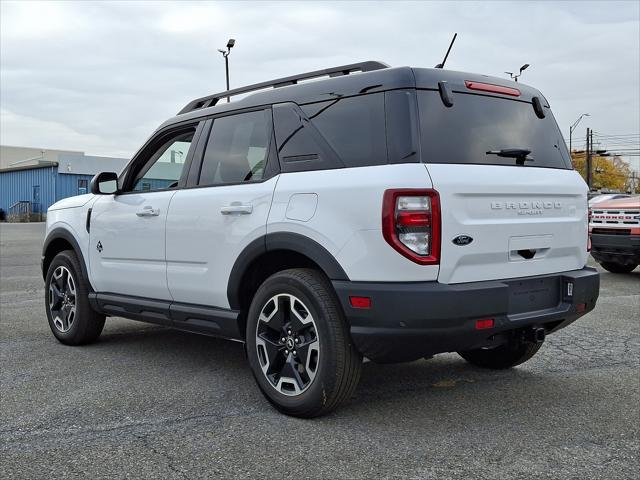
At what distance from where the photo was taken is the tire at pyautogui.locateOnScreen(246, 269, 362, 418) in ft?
12.0

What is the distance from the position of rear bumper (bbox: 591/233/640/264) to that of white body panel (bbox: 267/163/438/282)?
8.57m

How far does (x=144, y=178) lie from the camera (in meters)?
5.45

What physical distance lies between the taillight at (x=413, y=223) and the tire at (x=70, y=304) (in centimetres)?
336

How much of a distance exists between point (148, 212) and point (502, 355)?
112 inches

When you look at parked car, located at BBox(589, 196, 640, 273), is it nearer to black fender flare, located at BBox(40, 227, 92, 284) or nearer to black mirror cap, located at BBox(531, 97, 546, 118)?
black mirror cap, located at BBox(531, 97, 546, 118)

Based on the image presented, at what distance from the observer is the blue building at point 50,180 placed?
4906cm

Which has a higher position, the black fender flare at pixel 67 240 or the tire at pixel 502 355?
the black fender flare at pixel 67 240

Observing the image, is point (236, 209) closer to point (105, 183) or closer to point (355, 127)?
point (355, 127)

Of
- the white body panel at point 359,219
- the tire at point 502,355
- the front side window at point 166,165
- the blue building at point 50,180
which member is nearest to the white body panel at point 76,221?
the front side window at point 166,165

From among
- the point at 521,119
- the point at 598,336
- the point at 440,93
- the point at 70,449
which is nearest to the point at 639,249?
the point at 598,336

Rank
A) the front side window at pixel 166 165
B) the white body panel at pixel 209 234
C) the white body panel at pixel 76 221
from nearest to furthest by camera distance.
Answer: the white body panel at pixel 209 234 → the front side window at pixel 166 165 → the white body panel at pixel 76 221

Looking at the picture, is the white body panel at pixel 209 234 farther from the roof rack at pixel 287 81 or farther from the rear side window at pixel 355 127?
the roof rack at pixel 287 81

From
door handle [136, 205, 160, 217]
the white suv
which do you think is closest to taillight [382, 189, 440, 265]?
the white suv

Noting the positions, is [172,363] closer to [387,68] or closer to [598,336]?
[387,68]
